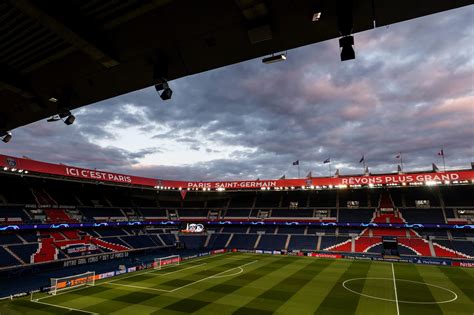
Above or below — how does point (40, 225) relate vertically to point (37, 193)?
below

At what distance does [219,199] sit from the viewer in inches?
2766

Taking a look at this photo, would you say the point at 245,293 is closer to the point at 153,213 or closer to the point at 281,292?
the point at 281,292

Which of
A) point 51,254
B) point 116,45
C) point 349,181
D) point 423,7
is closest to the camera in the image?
point 423,7

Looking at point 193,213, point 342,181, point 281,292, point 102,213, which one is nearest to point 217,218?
point 193,213

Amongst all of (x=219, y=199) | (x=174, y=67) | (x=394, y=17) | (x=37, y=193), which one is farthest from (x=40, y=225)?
(x=394, y=17)

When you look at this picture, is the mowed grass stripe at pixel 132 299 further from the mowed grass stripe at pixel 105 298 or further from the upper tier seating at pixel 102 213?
the upper tier seating at pixel 102 213

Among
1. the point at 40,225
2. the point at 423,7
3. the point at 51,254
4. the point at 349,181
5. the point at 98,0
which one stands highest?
the point at 349,181

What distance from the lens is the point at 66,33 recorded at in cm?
543

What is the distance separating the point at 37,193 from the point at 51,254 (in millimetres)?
12782

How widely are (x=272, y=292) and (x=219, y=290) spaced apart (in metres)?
4.57

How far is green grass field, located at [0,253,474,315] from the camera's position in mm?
20156

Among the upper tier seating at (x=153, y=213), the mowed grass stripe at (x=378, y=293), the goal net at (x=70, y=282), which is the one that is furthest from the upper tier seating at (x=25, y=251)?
the mowed grass stripe at (x=378, y=293)

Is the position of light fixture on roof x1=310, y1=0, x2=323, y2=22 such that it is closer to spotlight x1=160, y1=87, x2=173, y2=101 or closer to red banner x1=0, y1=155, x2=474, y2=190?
spotlight x1=160, y1=87, x2=173, y2=101

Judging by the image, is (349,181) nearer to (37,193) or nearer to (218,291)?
(218,291)
